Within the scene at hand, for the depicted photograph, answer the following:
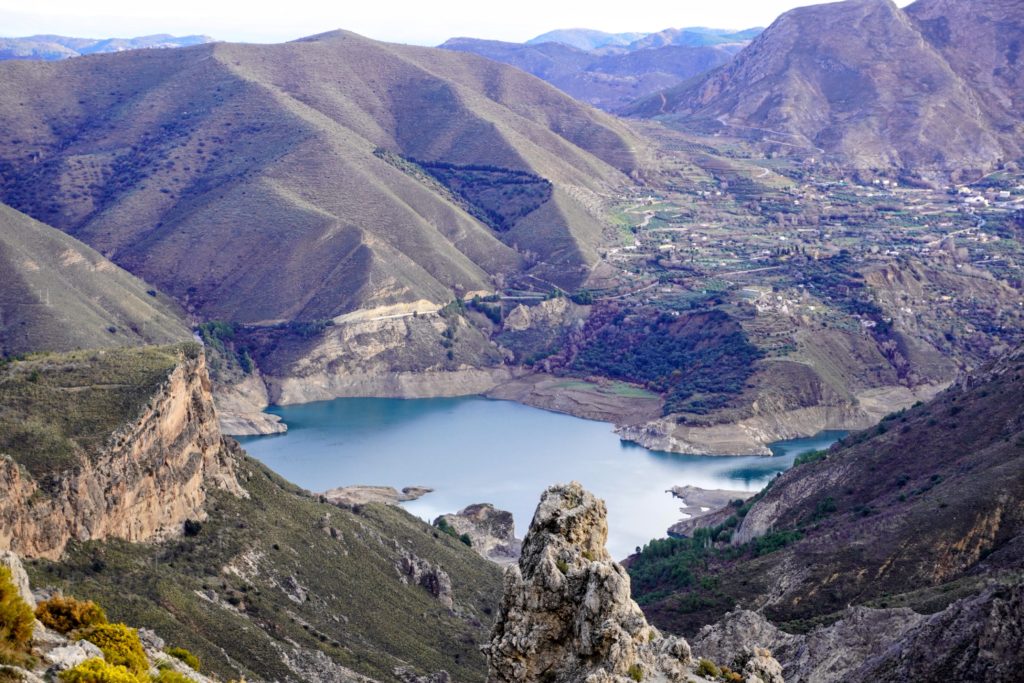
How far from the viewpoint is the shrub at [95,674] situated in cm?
2541

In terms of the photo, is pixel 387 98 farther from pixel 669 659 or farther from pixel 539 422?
pixel 669 659

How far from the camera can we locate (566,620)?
23766 millimetres

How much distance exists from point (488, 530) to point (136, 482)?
30.9 m

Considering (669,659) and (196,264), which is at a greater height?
(669,659)

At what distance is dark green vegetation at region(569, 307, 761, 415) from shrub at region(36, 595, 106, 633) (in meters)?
82.8

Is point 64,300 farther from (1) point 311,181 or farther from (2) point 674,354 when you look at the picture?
(2) point 674,354

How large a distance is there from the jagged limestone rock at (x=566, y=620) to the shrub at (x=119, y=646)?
8884 mm

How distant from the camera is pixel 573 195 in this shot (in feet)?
533

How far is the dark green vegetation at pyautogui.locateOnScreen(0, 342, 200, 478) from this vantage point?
1875 inches

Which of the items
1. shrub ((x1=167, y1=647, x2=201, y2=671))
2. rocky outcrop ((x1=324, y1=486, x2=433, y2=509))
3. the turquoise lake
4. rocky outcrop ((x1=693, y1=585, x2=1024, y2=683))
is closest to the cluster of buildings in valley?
the turquoise lake

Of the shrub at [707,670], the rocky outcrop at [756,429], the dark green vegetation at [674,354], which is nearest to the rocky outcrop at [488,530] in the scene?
the rocky outcrop at [756,429]

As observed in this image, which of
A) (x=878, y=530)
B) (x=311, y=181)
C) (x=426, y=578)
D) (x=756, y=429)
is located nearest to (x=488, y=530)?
(x=426, y=578)

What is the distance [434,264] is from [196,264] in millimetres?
21193

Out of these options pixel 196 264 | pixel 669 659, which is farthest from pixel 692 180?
pixel 669 659
